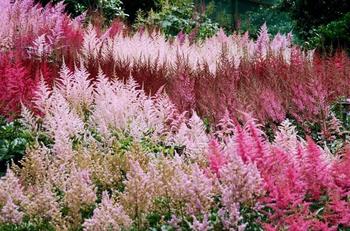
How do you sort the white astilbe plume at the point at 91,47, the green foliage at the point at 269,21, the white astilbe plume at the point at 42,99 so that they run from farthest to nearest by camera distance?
1. the green foliage at the point at 269,21
2. the white astilbe plume at the point at 91,47
3. the white astilbe plume at the point at 42,99

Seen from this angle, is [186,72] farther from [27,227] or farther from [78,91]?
[27,227]

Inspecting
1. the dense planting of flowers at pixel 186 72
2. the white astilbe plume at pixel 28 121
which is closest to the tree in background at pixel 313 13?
the dense planting of flowers at pixel 186 72

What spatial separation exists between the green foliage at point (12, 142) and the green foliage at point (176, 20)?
27.4 feet

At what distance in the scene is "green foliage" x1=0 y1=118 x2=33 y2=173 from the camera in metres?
5.17

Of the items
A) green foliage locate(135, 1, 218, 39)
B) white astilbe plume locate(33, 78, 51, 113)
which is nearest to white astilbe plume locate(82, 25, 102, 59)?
white astilbe plume locate(33, 78, 51, 113)

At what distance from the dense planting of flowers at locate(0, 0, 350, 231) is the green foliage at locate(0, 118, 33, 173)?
6 cm

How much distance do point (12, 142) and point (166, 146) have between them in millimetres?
1231

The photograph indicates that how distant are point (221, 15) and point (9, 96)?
533 inches

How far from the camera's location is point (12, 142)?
5277 mm

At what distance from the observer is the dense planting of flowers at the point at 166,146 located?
152 inches

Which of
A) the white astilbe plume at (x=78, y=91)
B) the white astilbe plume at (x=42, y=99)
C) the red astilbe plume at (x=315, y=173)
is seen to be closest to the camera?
the red astilbe plume at (x=315, y=173)

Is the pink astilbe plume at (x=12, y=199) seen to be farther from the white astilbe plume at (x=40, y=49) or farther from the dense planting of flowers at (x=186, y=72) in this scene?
the white astilbe plume at (x=40, y=49)

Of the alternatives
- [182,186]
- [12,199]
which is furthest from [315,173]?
[12,199]

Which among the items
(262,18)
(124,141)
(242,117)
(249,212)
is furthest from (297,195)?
(262,18)
